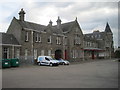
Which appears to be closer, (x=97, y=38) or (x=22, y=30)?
(x=22, y=30)

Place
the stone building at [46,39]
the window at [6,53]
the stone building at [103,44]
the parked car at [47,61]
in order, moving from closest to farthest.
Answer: the window at [6,53] < the parked car at [47,61] < the stone building at [46,39] < the stone building at [103,44]

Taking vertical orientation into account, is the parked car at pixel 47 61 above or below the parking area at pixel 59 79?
above

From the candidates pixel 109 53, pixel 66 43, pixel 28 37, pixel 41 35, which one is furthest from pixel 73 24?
pixel 109 53

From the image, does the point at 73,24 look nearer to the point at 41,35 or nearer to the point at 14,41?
the point at 41,35

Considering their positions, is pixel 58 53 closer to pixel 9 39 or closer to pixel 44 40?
pixel 44 40

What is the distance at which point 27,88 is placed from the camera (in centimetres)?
931

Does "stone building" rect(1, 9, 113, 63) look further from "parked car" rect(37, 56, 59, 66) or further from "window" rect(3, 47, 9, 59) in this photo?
"parked car" rect(37, 56, 59, 66)

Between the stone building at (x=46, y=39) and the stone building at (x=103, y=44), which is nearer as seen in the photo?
the stone building at (x=46, y=39)

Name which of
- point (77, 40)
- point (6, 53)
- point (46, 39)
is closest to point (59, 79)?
point (6, 53)

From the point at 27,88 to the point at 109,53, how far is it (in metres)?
60.4

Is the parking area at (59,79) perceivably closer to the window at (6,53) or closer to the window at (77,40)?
the window at (6,53)

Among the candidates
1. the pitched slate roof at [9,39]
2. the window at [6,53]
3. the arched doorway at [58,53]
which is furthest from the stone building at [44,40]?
the window at [6,53]

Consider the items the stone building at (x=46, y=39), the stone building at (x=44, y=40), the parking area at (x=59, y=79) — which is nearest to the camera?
the parking area at (x=59, y=79)

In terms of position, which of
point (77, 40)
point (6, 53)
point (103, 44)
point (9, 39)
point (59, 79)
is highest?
point (77, 40)
